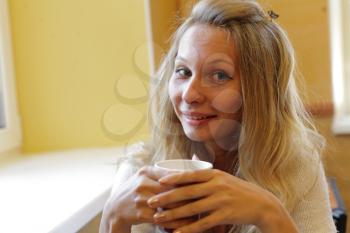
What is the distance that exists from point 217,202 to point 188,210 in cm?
5

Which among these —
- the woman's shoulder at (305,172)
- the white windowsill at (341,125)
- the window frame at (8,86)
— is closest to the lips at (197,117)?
the woman's shoulder at (305,172)

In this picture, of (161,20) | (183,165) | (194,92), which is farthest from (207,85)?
(161,20)

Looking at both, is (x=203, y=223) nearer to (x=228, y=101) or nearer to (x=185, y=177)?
(x=185, y=177)

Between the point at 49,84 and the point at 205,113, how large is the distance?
0.87 m

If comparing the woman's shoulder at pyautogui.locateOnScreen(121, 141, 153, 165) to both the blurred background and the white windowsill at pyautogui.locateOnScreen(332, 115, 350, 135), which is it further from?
the white windowsill at pyautogui.locateOnScreen(332, 115, 350, 135)

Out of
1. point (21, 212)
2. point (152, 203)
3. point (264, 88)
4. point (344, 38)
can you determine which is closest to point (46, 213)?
point (21, 212)

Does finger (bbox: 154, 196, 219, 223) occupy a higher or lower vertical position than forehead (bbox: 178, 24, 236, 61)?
lower

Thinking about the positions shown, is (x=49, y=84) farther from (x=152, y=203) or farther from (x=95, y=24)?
(x=152, y=203)

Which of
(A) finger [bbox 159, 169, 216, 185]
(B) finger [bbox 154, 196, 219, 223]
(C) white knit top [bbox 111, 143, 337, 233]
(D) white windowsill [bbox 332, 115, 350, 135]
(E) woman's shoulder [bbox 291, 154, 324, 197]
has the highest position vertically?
(A) finger [bbox 159, 169, 216, 185]

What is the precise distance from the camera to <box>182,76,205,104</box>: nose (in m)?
0.75

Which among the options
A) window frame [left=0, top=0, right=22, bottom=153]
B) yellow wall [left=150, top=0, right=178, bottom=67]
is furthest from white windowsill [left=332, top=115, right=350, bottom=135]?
window frame [left=0, top=0, right=22, bottom=153]

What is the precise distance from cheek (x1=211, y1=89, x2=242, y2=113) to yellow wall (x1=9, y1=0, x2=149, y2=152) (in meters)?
0.59

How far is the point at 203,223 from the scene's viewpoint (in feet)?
1.90

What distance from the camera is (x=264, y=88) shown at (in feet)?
2.71
